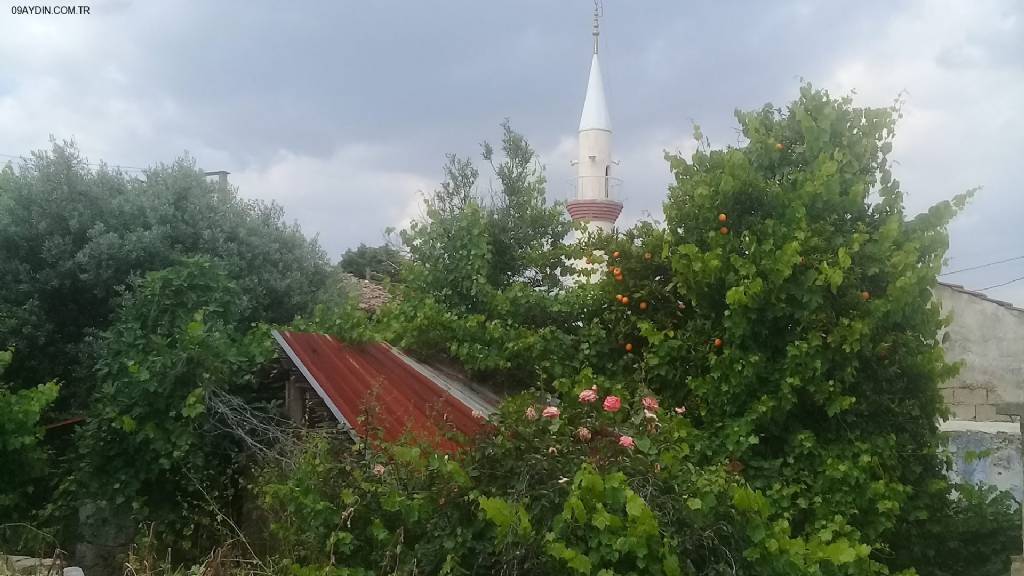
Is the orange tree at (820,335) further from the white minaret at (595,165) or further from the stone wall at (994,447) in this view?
the white minaret at (595,165)

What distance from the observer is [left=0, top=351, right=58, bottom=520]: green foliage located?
688 centimetres

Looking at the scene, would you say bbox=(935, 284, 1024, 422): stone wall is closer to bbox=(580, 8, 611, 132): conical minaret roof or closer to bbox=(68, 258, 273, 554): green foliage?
bbox=(68, 258, 273, 554): green foliage

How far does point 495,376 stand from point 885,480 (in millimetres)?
3602

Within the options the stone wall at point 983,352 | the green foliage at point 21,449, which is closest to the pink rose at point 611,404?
the green foliage at point 21,449

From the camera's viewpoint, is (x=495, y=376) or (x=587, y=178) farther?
(x=587, y=178)

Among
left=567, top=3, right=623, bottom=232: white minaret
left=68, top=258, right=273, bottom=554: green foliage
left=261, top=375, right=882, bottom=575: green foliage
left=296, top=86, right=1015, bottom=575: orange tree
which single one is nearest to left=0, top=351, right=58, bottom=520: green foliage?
left=68, top=258, right=273, bottom=554: green foliage

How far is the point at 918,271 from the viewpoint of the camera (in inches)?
234

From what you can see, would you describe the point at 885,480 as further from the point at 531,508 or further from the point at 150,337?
the point at 150,337

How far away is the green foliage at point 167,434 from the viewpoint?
6.46 m

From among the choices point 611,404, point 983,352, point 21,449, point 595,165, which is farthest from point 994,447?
point 595,165

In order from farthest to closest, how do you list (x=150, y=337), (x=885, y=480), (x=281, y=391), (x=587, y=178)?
(x=587, y=178) → (x=281, y=391) → (x=150, y=337) → (x=885, y=480)

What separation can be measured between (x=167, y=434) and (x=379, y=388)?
79.6 inches

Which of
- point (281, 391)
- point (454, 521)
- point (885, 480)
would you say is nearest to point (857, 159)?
point (885, 480)

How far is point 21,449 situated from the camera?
7.07 meters
